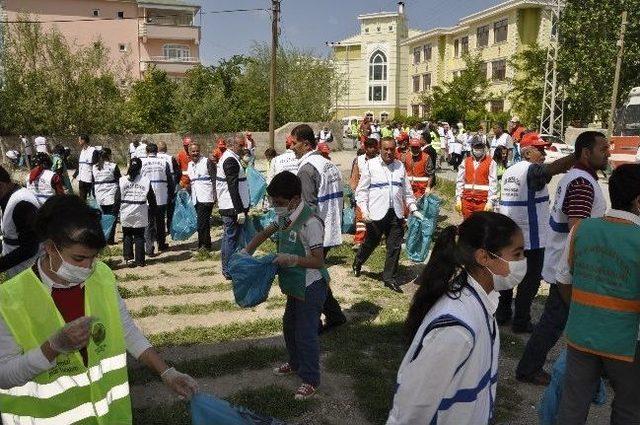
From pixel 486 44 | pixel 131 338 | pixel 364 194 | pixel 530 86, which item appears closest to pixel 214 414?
pixel 131 338

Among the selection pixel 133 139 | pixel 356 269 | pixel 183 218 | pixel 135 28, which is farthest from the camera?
pixel 135 28

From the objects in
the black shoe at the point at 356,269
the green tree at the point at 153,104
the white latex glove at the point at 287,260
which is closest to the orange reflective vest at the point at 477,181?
the black shoe at the point at 356,269

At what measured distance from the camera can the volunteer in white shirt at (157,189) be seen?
9.29 m

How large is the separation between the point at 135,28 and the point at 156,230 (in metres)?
43.0

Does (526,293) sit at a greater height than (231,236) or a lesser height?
lesser

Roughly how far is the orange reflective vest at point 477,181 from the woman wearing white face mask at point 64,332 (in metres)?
6.41

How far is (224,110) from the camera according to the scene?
29.7 m

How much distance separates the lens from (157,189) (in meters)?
9.35

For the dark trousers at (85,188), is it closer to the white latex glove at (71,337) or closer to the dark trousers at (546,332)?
the dark trousers at (546,332)

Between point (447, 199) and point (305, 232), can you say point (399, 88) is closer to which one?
point (447, 199)

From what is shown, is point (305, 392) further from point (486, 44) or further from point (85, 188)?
point (486, 44)

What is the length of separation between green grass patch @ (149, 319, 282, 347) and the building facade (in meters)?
33.2

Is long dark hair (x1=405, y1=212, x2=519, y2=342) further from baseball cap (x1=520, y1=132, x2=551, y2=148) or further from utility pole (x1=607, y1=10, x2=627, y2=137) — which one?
utility pole (x1=607, y1=10, x2=627, y2=137)

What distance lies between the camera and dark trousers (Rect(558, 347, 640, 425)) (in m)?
3.16
